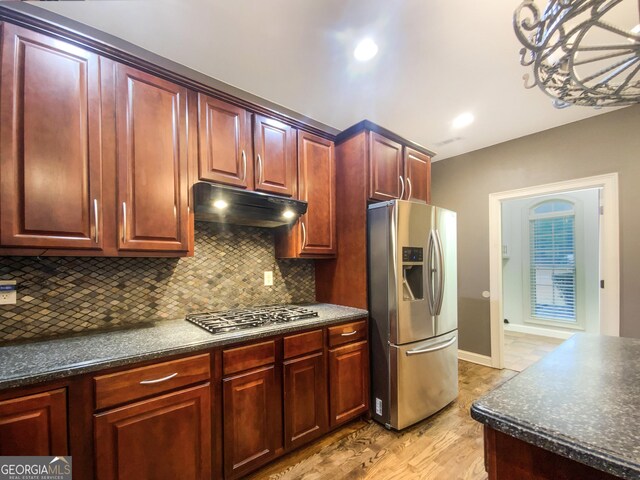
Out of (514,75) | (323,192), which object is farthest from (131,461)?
(514,75)

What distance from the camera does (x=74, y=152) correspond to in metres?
1.41

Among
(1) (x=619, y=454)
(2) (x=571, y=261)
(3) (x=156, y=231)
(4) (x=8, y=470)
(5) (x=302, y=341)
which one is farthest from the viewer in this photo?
(2) (x=571, y=261)

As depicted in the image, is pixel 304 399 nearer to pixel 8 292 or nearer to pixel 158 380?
pixel 158 380

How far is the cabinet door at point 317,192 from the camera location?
2.30m

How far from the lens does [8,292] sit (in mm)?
1449

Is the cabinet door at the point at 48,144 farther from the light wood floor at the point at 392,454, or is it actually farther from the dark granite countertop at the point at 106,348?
the light wood floor at the point at 392,454

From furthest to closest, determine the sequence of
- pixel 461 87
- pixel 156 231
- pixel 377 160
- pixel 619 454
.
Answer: pixel 377 160 → pixel 461 87 → pixel 156 231 → pixel 619 454

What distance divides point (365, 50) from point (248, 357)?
198 cm

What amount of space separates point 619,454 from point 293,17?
2.01 metres

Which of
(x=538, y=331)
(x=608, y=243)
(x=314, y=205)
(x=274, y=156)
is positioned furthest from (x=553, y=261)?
(x=274, y=156)

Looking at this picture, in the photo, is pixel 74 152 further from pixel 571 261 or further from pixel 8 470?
pixel 571 261

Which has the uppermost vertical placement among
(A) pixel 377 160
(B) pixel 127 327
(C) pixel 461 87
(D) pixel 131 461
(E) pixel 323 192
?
(C) pixel 461 87

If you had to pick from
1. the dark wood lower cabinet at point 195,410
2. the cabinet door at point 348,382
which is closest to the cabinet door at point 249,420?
the dark wood lower cabinet at point 195,410

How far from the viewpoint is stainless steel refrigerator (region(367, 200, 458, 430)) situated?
2.10 metres
